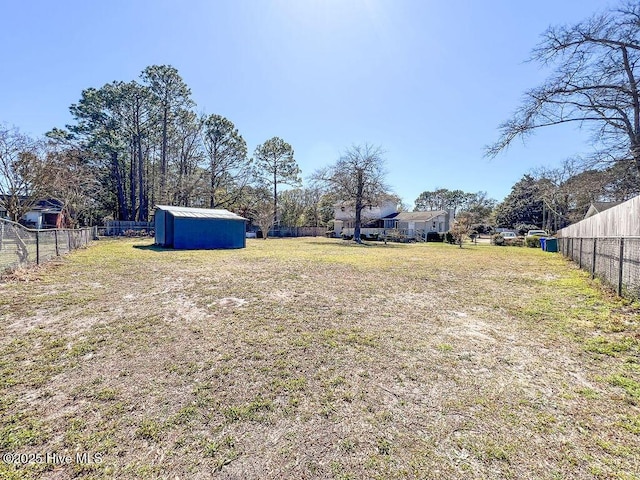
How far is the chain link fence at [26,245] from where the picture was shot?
6.61 meters

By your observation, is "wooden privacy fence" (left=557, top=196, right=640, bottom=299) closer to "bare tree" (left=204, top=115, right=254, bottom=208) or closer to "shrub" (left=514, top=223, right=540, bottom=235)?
"bare tree" (left=204, top=115, right=254, bottom=208)

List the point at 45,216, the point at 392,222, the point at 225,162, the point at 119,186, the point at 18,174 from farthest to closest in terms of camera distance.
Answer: the point at 392,222
the point at 225,162
the point at 119,186
the point at 45,216
the point at 18,174

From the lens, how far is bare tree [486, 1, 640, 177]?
7.96 m

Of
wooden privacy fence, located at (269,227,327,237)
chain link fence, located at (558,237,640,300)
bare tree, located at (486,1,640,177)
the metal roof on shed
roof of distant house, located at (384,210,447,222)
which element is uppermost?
bare tree, located at (486,1,640,177)

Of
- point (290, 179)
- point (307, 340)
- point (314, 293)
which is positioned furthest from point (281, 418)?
point (290, 179)

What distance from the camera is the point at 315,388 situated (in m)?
2.56

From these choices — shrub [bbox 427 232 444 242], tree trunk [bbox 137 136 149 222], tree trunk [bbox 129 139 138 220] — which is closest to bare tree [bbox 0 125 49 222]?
tree trunk [bbox 137 136 149 222]

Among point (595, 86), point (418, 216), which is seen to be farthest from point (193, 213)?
point (418, 216)

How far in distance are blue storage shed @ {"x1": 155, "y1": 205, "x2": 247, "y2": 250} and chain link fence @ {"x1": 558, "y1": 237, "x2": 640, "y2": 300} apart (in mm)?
15904

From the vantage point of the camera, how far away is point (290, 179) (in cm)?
3481

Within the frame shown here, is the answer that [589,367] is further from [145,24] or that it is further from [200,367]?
[145,24]

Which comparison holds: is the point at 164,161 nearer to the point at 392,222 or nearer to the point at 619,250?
the point at 392,222

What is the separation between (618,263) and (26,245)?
14313mm

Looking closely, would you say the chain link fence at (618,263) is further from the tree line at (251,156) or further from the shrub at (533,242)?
the shrub at (533,242)
